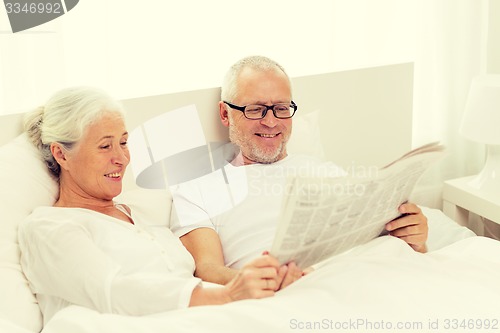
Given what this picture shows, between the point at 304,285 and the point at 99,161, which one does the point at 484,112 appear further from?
the point at 99,161

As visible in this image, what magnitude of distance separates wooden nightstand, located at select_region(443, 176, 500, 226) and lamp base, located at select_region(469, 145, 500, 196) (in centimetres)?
3

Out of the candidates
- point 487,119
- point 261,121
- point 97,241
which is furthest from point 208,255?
point 487,119

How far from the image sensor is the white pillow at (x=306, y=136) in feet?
6.75

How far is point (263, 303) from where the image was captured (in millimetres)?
1269

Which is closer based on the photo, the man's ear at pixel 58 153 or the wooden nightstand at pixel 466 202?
the man's ear at pixel 58 153

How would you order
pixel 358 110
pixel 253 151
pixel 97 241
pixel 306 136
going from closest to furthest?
1. pixel 97 241
2. pixel 253 151
3. pixel 306 136
4. pixel 358 110

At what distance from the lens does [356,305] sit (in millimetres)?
1283

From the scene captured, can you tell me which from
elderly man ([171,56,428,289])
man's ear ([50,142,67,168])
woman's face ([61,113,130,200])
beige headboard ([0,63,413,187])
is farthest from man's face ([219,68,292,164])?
man's ear ([50,142,67,168])

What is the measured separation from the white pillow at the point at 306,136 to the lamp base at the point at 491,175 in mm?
615

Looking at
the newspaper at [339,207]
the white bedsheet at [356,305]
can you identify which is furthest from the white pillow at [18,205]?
the newspaper at [339,207]

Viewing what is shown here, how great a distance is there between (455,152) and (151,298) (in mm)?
1855

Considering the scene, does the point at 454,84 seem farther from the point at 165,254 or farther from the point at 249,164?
the point at 165,254

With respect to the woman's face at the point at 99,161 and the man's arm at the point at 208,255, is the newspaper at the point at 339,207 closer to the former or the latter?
the man's arm at the point at 208,255

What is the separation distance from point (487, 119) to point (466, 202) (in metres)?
0.33
